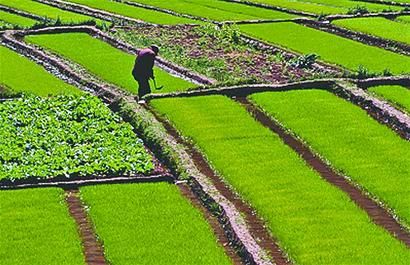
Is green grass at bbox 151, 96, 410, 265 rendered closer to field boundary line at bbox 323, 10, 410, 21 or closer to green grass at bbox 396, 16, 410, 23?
field boundary line at bbox 323, 10, 410, 21

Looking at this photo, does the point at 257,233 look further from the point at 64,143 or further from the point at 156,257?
the point at 64,143

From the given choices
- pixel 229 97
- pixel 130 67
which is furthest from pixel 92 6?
pixel 229 97

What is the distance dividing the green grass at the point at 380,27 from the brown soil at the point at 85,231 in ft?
64.2

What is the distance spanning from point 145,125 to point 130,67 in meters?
8.80

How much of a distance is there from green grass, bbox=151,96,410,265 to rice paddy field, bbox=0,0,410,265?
46 millimetres

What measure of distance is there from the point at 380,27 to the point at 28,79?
14908 millimetres

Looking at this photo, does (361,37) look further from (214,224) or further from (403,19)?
(214,224)

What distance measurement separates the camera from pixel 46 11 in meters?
48.7

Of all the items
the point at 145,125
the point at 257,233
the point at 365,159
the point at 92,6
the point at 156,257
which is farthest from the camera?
the point at 92,6

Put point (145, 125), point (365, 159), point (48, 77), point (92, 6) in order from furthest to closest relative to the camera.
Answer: point (92, 6), point (48, 77), point (145, 125), point (365, 159)

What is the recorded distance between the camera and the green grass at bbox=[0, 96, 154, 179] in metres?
22.7

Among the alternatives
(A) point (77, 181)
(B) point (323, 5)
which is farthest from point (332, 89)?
(B) point (323, 5)

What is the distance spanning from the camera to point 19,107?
27469 mm

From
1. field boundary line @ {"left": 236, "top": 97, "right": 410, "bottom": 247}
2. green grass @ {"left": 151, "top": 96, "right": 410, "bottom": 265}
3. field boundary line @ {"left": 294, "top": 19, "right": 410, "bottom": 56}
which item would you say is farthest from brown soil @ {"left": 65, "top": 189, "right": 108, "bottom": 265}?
field boundary line @ {"left": 294, "top": 19, "right": 410, "bottom": 56}
